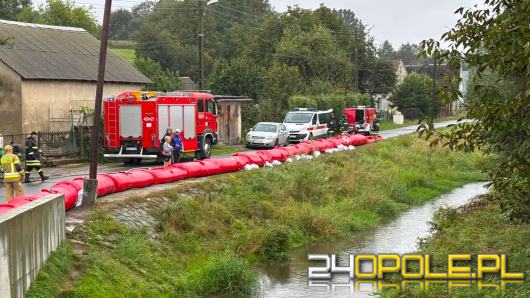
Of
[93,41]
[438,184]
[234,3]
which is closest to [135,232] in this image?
[438,184]

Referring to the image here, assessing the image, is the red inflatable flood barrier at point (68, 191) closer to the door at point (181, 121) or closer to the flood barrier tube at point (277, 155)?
the door at point (181, 121)

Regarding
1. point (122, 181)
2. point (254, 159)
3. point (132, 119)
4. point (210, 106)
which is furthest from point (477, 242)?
point (210, 106)

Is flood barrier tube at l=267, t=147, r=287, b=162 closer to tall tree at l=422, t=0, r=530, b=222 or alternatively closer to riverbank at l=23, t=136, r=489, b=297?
riverbank at l=23, t=136, r=489, b=297

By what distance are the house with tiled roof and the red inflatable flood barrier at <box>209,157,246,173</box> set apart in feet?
38.2

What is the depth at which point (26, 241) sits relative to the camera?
1187cm

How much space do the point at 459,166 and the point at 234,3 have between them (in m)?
78.8

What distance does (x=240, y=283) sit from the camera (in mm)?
17359

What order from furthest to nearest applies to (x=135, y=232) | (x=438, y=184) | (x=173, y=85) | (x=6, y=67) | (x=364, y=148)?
(x=173, y=85)
(x=364, y=148)
(x=438, y=184)
(x=6, y=67)
(x=135, y=232)

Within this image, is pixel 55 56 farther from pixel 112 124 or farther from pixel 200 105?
pixel 200 105

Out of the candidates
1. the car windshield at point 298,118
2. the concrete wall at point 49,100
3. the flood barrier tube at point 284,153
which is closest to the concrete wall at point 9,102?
the concrete wall at point 49,100

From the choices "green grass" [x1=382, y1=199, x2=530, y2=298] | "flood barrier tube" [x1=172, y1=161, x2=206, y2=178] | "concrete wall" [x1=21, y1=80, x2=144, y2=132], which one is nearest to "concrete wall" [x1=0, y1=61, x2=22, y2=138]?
"concrete wall" [x1=21, y1=80, x2=144, y2=132]

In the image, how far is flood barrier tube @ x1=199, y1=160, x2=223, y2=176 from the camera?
91.2 feet

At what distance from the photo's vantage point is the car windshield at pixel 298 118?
152 ft

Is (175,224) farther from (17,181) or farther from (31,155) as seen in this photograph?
(31,155)
